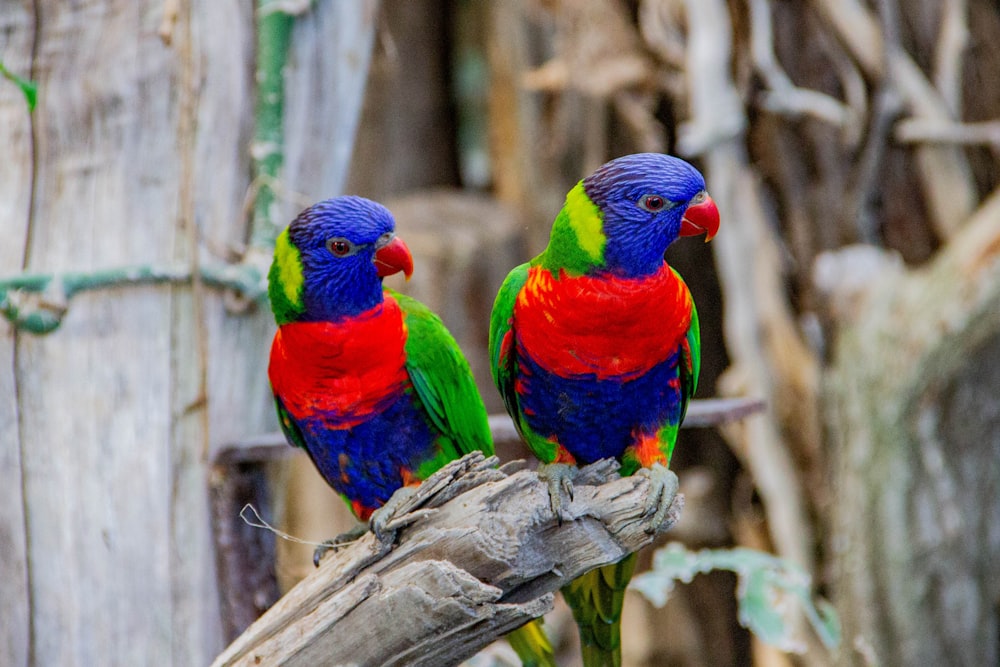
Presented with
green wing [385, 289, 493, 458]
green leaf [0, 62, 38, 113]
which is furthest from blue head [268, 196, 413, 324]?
green leaf [0, 62, 38, 113]

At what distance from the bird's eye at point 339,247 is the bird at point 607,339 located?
313mm

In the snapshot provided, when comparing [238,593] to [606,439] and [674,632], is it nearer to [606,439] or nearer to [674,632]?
[606,439]

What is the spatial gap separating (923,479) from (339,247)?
2.10 metres

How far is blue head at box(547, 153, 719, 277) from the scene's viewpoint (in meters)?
1.73

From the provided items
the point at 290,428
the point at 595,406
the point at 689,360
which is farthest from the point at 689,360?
the point at 290,428

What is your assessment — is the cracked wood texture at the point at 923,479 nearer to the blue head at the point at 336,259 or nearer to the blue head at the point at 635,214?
the blue head at the point at 635,214

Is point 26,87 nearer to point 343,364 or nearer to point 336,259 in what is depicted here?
point 336,259

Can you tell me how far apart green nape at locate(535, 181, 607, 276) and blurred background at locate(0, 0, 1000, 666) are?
2.66 feet

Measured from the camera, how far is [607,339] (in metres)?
1.78

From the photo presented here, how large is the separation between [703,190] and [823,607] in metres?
1.59

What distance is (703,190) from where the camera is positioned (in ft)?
5.78

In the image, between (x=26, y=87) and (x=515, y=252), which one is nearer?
(x=26, y=87)

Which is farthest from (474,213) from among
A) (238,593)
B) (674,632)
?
(238,593)

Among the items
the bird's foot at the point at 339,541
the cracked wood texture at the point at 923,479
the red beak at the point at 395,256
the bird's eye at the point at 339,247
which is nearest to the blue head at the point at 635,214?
the red beak at the point at 395,256
